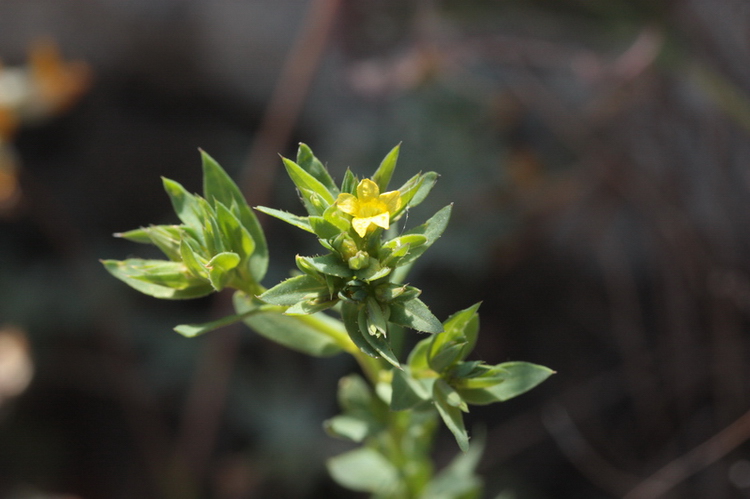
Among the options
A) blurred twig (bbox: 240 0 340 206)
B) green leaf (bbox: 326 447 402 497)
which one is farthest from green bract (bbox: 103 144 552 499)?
blurred twig (bbox: 240 0 340 206)

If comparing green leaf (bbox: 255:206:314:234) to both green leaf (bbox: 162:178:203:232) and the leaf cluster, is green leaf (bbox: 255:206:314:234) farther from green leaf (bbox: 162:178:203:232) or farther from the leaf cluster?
green leaf (bbox: 162:178:203:232)

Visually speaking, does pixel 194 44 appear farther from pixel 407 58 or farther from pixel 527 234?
pixel 527 234

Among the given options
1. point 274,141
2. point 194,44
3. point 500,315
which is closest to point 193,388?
point 274,141

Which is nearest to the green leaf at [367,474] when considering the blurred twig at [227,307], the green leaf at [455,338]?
the green leaf at [455,338]

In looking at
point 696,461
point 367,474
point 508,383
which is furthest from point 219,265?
point 696,461

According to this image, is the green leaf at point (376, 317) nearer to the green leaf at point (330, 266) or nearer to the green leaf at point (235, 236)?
the green leaf at point (330, 266)

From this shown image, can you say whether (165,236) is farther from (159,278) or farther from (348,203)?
(348,203)
